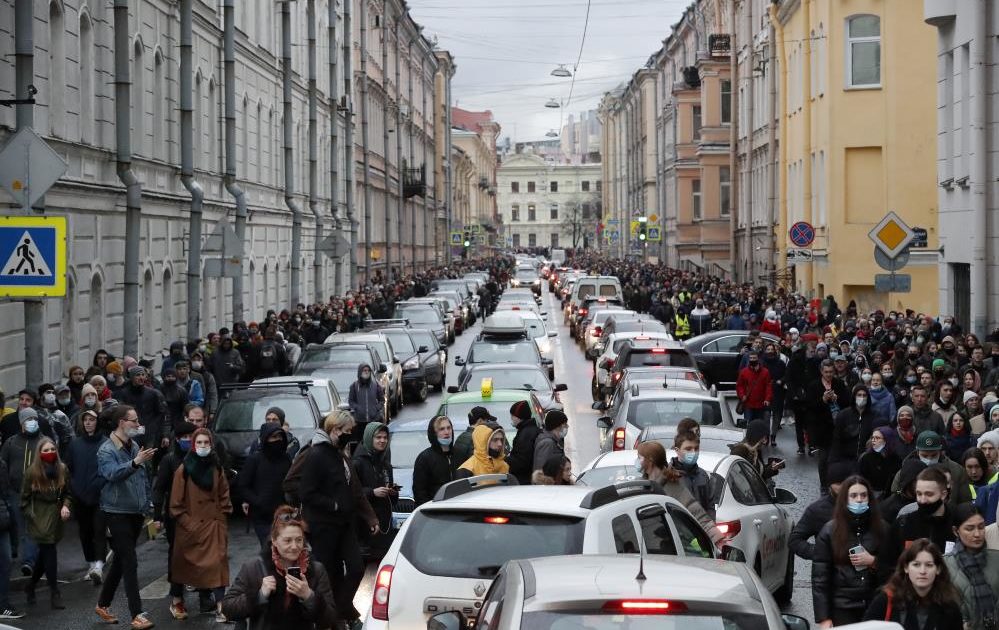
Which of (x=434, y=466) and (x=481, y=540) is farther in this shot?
(x=434, y=466)

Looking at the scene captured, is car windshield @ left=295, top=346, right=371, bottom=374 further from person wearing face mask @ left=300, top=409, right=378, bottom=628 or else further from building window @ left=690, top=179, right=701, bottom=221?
building window @ left=690, top=179, right=701, bottom=221

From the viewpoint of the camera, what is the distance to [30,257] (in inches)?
558

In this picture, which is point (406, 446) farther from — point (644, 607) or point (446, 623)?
point (644, 607)

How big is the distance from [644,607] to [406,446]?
11831 mm

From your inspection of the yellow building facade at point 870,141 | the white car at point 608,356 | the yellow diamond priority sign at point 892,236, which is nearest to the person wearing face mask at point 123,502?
the yellow diamond priority sign at point 892,236

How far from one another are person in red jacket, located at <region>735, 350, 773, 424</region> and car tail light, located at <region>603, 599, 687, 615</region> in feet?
57.6

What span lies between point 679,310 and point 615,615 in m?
38.0

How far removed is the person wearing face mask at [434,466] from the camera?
13407 millimetres

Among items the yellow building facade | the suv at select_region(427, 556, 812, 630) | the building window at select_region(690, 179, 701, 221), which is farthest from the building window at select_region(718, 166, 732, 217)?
the suv at select_region(427, 556, 812, 630)

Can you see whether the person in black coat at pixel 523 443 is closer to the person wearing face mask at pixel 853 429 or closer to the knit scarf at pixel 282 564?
the person wearing face mask at pixel 853 429

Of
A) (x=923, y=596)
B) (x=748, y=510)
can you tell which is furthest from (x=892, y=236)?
(x=923, y=596)

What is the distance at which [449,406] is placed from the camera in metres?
19.7

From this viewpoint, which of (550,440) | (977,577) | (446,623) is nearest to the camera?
(446,623)

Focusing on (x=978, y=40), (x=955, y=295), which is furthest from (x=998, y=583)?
(x=955, y=295)
